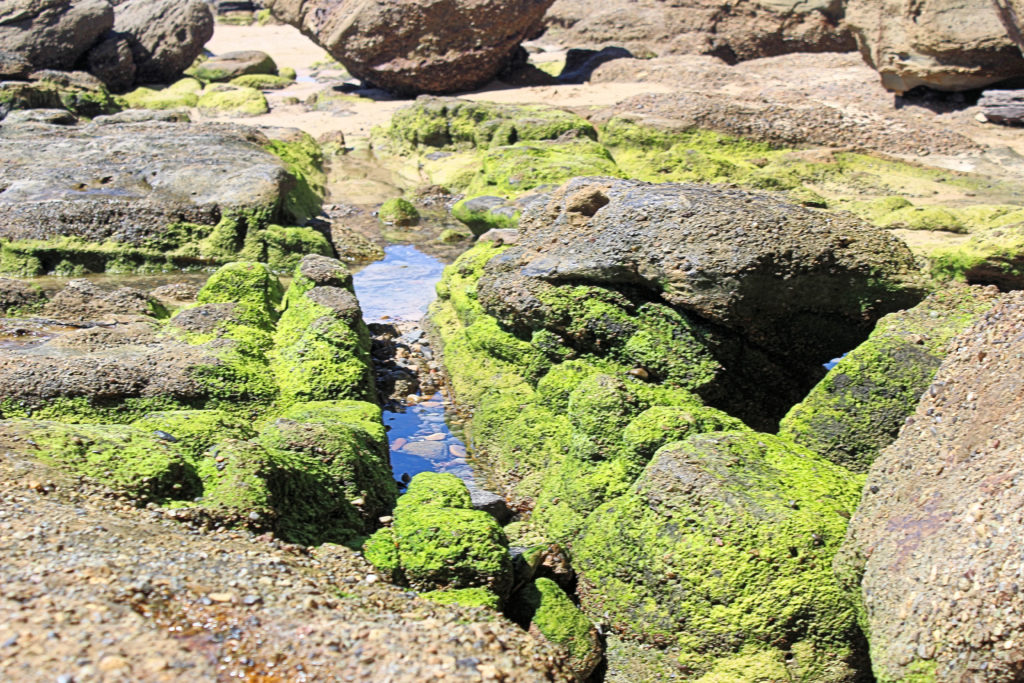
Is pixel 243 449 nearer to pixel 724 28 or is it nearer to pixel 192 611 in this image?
pixel 192 611

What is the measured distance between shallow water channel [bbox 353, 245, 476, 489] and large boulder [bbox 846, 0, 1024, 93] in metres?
9.95

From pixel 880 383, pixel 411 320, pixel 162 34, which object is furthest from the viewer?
pixel 162 34

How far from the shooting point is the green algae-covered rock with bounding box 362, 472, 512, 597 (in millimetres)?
5559

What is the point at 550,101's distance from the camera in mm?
21203

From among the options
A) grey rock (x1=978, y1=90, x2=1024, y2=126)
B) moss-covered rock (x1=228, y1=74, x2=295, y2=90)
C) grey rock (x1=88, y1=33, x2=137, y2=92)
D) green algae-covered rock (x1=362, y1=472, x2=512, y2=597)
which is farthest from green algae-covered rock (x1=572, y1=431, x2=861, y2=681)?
grey rock (x1=88, y1=33, x2=137, y2=92)

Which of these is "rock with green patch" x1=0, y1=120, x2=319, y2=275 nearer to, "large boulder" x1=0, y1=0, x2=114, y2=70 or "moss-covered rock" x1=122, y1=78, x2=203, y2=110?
"moss-covered rock" x1=122, y1=78, x2=203, y2=110

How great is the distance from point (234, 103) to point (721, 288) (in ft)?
67.0

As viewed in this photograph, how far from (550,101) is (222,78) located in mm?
11554

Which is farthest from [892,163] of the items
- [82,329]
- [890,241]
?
[82,329]

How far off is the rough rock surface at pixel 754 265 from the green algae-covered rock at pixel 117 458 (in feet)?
12.4

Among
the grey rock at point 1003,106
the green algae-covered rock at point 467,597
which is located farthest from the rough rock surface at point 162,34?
the green algae-covered rock at point 467,597

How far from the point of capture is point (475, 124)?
18.6 m

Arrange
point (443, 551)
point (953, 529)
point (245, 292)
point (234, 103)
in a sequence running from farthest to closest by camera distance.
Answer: point (234, 103) < point (245, 292) < point (443, 551) < point (953, 529)

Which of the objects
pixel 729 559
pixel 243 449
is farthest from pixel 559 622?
pixel 243 449
